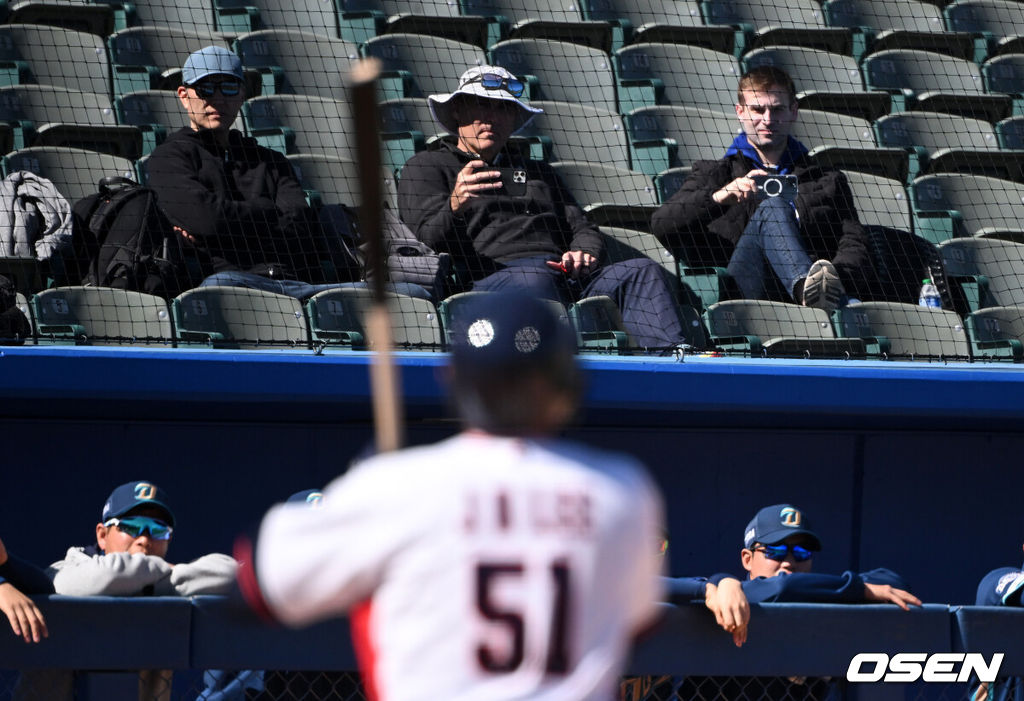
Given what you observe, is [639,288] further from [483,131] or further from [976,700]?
[976,700]

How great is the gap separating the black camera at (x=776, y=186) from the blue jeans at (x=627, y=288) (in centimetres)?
74

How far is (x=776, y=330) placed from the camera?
18.7ft

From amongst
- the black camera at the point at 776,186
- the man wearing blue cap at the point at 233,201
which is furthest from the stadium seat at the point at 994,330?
the man wearing blue cap at the point at 233,201

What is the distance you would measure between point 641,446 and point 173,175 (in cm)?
217

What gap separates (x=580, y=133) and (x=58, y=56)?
2.62 meters

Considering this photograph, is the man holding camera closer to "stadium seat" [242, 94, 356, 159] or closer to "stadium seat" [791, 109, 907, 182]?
"stadium seat" [791, 109, 907, 182]

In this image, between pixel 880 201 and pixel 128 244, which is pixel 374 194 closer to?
pixel 128 244

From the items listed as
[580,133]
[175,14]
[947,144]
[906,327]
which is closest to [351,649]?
[906,327]

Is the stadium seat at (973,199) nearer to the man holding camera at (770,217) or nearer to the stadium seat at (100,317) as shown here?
the man holding camera at (770,217)

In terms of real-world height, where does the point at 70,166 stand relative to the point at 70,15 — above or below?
below

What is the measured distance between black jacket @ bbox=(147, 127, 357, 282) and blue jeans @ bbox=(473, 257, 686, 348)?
72 centimetres

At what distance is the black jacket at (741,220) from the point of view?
237 inches

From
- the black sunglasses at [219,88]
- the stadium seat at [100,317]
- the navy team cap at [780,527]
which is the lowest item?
the navy team cap at [780,527]

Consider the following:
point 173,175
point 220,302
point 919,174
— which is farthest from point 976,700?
point 919,174
